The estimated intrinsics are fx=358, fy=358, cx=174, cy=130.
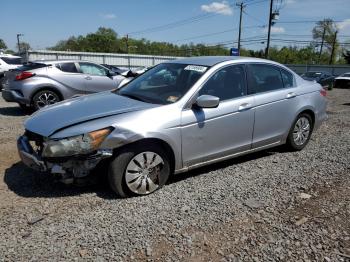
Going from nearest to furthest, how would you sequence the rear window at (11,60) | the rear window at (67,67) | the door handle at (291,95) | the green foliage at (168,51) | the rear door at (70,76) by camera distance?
the door handle at (291,95)
the rear door at (70,76)
the rear window at (67,67)
the rear window at (11,60)
the green foliage at (168,51)

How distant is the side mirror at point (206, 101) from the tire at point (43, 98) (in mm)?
6323

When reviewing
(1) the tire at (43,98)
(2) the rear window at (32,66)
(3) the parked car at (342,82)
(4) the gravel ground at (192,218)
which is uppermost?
(2) the rear window at (32,66)

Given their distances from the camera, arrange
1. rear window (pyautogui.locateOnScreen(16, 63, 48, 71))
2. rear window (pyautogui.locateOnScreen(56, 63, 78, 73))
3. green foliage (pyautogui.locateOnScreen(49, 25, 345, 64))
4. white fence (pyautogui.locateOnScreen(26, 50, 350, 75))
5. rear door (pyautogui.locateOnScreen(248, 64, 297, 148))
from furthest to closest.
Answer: green foliage (pyautogui.locateOnScreen(49, 25, 345, 64))
white fence (pyautogui.locateOnScreen(26, 50, 350, 75))
rear window (pyautogui.locateOnScreen(56, 63, 78, 73))
rear window (pyautogui.locateOnScreen(16, 63, 48, 71))
rear door (pyautogui.locateOnScreen(248, 64, 297, 148))

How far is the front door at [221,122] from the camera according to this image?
4320 mm

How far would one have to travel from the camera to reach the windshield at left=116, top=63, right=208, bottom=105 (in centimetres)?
448

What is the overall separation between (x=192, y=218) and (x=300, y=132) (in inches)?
124

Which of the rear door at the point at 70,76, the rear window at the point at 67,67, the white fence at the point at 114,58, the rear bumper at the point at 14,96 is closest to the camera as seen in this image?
the rear bumper at the point at 14,96

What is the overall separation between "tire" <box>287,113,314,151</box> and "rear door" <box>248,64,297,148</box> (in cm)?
21

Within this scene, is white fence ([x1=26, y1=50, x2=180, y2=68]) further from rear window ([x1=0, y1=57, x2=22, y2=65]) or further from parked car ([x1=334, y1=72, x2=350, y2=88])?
parked car ([x1=334, y1=72, x2=350, y2=88])

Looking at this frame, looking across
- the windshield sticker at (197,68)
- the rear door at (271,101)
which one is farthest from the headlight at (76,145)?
the rear door at (271,101)

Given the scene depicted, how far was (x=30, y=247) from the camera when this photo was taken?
3.08 m

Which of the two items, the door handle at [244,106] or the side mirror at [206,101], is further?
the door handle at [244,106]

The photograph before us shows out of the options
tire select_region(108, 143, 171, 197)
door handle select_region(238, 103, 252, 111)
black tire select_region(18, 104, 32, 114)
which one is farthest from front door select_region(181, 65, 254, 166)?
black tire select_region(18, 104, 32, 114)

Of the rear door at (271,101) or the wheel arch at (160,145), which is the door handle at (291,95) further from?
the wheel arch at (160,145)
